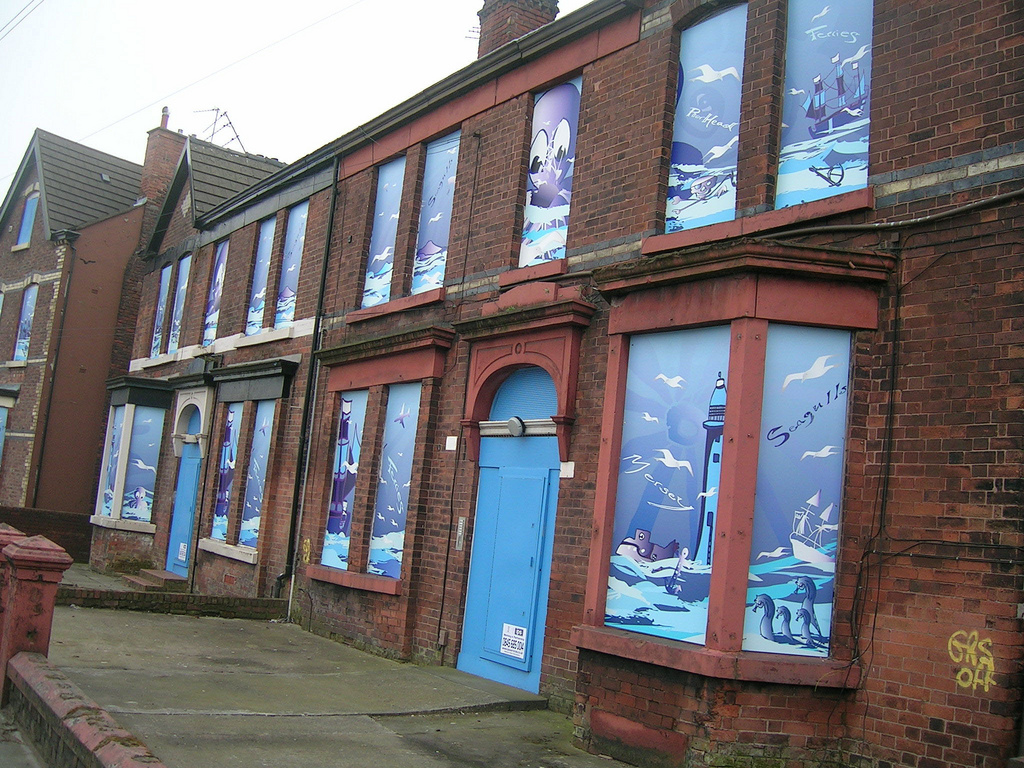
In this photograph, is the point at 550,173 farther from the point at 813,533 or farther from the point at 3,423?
the point at 3,423

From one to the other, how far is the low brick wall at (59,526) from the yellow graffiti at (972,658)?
1992cm

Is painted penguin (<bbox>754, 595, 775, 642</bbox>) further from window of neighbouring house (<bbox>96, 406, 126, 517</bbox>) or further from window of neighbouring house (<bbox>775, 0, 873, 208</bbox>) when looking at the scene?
window of neighbouring house (<bbox>96, 406, 126, 517</bbox>)

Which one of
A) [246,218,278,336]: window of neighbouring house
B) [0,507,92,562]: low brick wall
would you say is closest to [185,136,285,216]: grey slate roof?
[246,218,278,336]: window of neighbouring house

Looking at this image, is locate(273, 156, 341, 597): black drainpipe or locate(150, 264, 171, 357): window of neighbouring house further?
locate(150, 264, 171, 357): window of neighbouring house

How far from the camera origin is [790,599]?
668cm

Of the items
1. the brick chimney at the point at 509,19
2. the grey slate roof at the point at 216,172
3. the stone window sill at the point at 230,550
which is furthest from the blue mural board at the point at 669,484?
the grey slate roof at the point at 216,172

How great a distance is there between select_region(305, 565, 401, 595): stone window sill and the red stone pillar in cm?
389

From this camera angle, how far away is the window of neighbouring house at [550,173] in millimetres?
9766

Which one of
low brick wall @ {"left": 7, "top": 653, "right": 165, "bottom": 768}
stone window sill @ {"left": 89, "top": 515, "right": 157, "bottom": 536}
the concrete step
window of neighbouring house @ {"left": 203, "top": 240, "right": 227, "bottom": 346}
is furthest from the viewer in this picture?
stone window sill @ {"left": 89, "top": 515, "right": 157, "bottom": 536}

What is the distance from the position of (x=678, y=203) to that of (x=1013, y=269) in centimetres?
309

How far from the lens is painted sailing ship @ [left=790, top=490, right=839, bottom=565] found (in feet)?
22.0

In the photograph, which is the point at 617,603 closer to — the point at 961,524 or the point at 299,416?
the point at 961,524

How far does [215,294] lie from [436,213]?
25.9ft

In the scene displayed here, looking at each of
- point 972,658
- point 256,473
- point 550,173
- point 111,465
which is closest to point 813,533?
point 972,658
